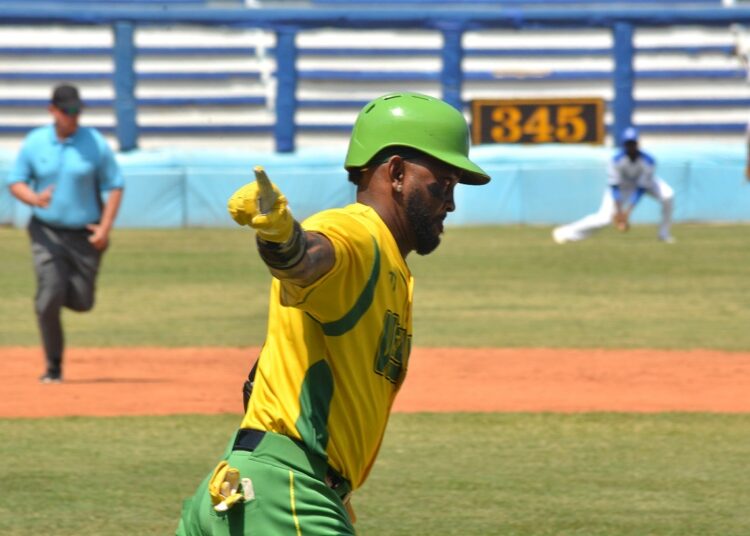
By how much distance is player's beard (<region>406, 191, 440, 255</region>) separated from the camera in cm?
401

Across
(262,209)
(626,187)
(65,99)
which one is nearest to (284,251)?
(262,209)

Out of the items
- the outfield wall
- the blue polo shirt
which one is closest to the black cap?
the blue polo shirt

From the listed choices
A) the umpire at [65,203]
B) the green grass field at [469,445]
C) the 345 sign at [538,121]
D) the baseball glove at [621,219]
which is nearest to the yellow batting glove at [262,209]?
the green grass field at [469,445]

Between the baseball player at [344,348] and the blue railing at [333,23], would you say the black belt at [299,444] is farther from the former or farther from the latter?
the blue railing at [333,23]

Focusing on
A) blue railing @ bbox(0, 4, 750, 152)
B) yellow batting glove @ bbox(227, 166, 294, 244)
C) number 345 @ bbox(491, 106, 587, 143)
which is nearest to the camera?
yellow batting glove @ bbox(227, 166, 294, 244)

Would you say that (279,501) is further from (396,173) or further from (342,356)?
(396,173)

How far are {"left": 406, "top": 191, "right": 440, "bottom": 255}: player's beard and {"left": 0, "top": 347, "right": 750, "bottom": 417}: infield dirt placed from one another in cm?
712

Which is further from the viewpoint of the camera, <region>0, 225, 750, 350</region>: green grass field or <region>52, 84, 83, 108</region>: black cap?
<region>0, 225, 750, 350</region>: green grass field

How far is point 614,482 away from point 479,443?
141 centimetres

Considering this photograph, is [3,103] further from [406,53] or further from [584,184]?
[584,184]

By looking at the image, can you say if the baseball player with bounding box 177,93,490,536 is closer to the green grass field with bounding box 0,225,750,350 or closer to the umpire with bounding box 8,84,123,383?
the umpire with bounding box 8,84,123,383

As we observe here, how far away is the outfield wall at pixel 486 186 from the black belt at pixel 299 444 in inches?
898

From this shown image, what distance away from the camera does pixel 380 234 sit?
3.91 metres

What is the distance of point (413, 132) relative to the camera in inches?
156
